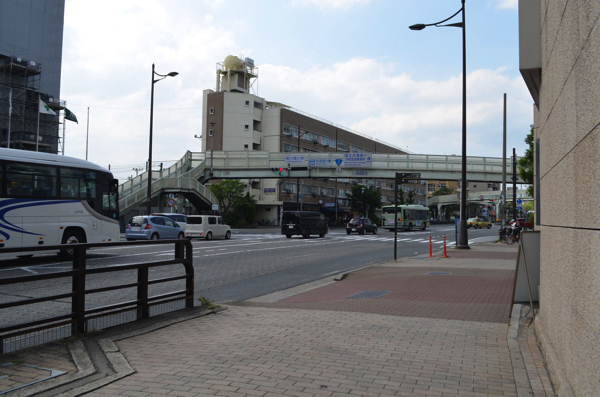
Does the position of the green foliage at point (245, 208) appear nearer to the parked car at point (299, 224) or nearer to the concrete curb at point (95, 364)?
the parked car at point (299, 224)

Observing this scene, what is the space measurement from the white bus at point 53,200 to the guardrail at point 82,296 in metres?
10.6

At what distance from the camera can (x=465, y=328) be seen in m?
7.51

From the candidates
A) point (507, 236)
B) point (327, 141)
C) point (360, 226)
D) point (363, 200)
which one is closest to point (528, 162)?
point (507, 236)

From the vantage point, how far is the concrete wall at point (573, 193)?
311 cm

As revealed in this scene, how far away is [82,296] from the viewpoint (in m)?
6.43

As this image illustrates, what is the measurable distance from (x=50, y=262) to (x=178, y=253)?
96.7 inches

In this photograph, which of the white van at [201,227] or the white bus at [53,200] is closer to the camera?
the white bus at [53,200]

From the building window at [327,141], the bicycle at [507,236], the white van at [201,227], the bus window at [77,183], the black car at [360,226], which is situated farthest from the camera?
the building window at [327,141]

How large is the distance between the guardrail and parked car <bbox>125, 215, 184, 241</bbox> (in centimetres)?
2228

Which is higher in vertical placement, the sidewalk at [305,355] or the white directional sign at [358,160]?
the white directional sign at [358,160]

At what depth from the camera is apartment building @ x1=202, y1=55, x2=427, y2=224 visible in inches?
3135

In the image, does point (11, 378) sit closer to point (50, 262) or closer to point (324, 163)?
point (50, 262)

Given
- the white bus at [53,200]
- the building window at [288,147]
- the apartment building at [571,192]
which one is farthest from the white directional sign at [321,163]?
the apartment building at [571,192]

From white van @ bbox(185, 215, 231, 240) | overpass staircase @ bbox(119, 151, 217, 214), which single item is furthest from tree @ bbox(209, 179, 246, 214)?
white van @ bbox(185, 215, 231, 240)
